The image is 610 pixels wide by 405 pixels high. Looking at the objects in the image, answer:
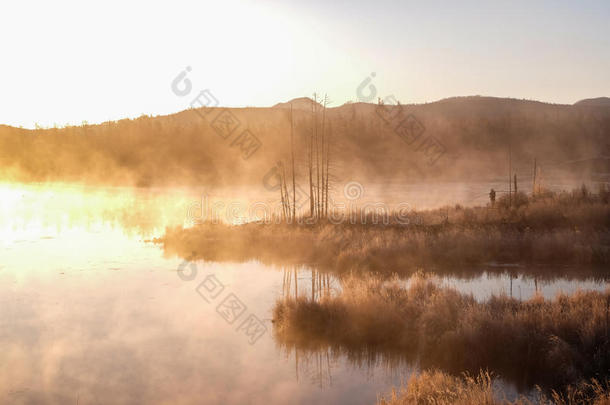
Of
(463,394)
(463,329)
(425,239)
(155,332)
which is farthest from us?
(425,239)

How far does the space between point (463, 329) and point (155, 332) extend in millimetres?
5492

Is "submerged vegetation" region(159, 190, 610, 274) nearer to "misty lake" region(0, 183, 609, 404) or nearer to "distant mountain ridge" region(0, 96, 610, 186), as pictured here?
"misty lake" region(0, 183, 609, 404)

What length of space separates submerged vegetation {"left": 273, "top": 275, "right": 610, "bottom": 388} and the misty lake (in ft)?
1.74

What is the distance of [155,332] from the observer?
10344 mm

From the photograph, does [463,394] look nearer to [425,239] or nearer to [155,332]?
[155,332]

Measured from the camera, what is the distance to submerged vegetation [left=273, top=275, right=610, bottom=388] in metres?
7.81

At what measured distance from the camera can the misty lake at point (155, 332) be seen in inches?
309

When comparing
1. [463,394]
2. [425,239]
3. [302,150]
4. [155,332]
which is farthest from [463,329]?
[302,150]

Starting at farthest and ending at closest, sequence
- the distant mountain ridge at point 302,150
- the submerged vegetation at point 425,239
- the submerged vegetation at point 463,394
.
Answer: the distant mountain ridge at point 302,150 < the submerged vegetation at point 425,239 < the submerged vegetation at point 463,394

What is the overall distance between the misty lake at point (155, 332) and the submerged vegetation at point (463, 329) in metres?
0.53

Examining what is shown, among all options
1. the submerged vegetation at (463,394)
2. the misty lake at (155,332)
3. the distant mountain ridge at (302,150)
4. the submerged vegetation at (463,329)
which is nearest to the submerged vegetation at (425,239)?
the misty lake at (155,332)

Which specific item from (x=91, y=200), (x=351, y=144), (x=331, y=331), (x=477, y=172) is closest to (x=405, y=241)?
(x=331, y=331)

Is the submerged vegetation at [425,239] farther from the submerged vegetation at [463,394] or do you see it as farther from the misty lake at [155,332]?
the submerged vegetation at [463,394]

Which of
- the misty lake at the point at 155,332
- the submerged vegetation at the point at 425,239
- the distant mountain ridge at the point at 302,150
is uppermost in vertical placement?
the distant mountain ridge at the point at 302,150
